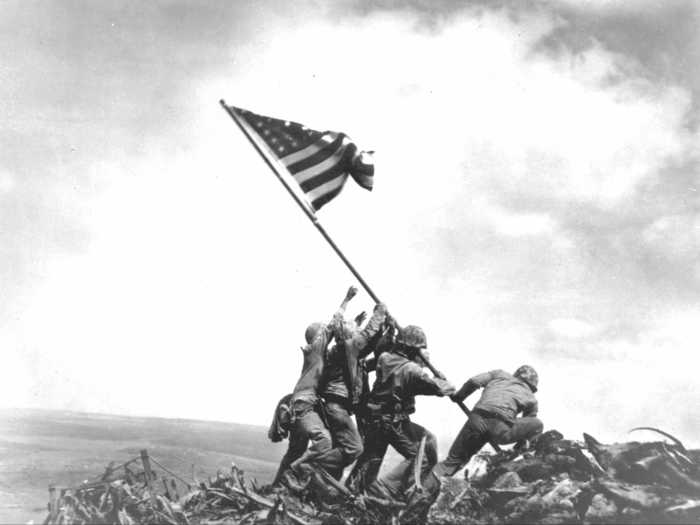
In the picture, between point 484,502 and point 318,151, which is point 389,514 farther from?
point 318,151

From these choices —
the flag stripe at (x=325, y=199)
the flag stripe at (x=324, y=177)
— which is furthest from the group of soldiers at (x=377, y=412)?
the flag stripe at (x=324, y=177)

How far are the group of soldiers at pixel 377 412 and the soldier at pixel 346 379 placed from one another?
13 millimetres

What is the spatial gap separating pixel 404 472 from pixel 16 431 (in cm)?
1258

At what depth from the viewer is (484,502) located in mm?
7691

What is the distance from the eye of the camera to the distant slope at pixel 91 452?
34.1 ft

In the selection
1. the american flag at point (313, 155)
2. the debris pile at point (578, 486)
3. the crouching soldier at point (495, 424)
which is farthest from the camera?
the american flag at point (313, 155)

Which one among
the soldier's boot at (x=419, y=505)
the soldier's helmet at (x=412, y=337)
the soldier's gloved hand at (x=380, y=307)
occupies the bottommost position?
the soldier's boot at (x=419, y=505)

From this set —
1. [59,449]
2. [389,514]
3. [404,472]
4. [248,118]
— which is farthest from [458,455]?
[59,449]

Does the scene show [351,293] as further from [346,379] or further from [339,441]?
[339,441]

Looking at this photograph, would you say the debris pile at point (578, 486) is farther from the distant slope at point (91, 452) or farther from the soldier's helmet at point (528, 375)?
the distant slope at point (91, 452)

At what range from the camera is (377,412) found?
8.66 m

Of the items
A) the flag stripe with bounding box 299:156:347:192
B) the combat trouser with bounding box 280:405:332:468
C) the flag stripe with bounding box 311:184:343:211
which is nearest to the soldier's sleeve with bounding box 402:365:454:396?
the combat trouser with bounding box 280:405:332:468

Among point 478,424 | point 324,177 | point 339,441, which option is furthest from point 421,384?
point 324,177

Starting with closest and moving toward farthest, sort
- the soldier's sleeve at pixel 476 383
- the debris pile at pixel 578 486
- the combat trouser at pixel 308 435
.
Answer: the debris pile at pixel 578 486
the combat trouser at pixel 308 435
the soldier's sleeve at pixel 476 383
